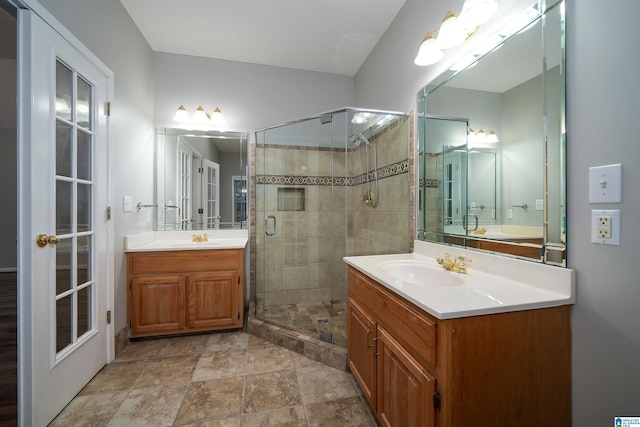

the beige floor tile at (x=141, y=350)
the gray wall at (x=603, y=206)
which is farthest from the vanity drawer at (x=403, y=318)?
the beige floor tile at (x=141, y=350)

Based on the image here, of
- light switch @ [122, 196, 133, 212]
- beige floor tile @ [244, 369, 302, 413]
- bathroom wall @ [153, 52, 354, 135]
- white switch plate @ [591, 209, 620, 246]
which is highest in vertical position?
bathroom wall @ [153, 52, 354, 135]

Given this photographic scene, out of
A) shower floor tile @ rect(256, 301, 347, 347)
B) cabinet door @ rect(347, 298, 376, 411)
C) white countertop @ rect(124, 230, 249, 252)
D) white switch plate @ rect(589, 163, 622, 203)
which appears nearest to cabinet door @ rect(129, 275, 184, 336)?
white countertop @ rect(124, 230, 249, 252)

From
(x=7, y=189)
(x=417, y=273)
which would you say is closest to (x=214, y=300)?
(x=417, y=273)

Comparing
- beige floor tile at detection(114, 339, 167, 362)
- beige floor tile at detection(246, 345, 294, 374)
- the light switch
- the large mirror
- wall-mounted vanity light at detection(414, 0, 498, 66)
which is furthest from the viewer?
the light switch

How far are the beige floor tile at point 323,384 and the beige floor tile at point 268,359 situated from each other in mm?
159

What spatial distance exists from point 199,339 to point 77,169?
1567 millimetres

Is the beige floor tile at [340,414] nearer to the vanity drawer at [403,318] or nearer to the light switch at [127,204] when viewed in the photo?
the vanity drawer at [403,318]

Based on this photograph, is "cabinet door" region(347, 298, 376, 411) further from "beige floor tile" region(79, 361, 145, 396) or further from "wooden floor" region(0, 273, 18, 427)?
"wooden floor" region(0, 273, 18, 427)

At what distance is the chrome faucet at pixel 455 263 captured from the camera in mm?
1320

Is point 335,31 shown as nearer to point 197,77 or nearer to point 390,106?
point 390,106

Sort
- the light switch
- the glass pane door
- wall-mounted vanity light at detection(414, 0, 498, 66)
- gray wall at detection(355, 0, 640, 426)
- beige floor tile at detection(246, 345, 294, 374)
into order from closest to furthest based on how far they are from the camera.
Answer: gray wall at detection(355, 0, 640, 426), wall-mounted vanity light at detection(414, 0, 498, 66), the glass pane door, beige floor tile at detection(246, 345, 294, 374), the light switch

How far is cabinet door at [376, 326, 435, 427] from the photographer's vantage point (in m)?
0.86

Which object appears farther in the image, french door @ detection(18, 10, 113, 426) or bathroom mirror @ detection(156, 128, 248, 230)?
bathroom mirror @ detection(156, 128, 248, 230)

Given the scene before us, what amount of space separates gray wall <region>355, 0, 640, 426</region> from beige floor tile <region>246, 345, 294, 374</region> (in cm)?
155
